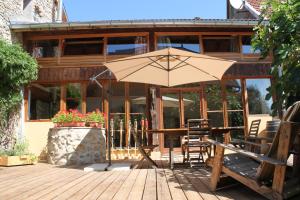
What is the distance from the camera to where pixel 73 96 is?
964 cm

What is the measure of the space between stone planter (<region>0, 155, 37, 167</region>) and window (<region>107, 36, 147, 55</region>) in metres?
3.74

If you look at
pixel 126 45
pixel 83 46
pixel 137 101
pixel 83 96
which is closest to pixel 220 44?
pixel 126 45

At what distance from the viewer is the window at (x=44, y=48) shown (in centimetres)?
986

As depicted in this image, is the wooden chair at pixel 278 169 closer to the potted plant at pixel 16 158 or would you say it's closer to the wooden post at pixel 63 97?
the potted plant at pixel 16 158

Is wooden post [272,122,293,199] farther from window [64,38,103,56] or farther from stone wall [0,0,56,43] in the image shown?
stone wall [0,0,56,43]

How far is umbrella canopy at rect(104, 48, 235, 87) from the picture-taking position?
5.78 metres

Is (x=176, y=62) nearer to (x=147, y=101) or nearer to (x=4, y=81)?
(x=147, y=101)

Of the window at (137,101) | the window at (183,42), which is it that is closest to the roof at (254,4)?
the window at (183,42)

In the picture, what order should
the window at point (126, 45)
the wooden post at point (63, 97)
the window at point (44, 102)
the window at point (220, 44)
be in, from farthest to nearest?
the window at point (220, 44) < the window at point (126, 45) < the window at point (44, 102) < the wooden post at point (63, 97)

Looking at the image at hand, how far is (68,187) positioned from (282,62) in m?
2.67

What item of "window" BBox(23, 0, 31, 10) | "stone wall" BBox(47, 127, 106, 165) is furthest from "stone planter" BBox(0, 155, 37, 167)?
"window" BBox(23, 0, 31, 10)

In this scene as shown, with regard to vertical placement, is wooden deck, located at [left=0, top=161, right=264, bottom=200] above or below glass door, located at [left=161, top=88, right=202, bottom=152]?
below

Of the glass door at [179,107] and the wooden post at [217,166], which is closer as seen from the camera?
the wooden post at [217,166]

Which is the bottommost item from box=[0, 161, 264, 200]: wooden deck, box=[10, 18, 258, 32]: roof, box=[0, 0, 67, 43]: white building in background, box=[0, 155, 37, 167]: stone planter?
box=[0, 155, 37, 167]: stone planter
